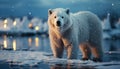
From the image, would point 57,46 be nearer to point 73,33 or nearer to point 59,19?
point 73,33

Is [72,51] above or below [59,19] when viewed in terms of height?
below

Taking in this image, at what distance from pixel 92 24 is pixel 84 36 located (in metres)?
0.48

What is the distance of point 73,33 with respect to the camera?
8.20m

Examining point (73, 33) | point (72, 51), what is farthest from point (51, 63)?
point (73, 33)

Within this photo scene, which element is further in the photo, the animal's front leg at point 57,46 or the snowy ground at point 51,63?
the animal's front leg at point 57,46

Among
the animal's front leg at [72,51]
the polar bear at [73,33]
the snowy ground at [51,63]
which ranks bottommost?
the snowy ground at [51,63]

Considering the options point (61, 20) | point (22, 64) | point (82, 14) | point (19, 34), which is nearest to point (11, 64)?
point (22, 64)

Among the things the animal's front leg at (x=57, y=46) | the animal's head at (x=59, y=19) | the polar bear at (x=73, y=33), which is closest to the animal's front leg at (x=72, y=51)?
the polar bear at (x=73, y=33)

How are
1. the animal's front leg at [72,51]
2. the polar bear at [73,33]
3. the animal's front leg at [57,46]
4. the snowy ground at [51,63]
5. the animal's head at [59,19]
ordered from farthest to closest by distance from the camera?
the animal's front leg at [57,46]
the animal's front leg at [72,51]
the polar bear at [73,33]
the animal's head at [59,19]
the snowy ground at [51,63]

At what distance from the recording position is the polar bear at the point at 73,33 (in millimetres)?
7973

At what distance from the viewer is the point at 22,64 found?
7.36 m

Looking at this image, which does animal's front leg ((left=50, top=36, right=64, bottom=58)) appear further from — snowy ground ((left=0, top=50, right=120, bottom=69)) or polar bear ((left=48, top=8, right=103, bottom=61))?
snowy ground ((left=0, top=50, right=120, bottom=69))

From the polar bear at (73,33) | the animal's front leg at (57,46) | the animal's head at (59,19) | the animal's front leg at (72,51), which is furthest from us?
the animal's front leg at (57,46)

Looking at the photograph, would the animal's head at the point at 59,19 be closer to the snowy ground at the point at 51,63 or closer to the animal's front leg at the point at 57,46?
the animal's front leg at the point at 57,46
